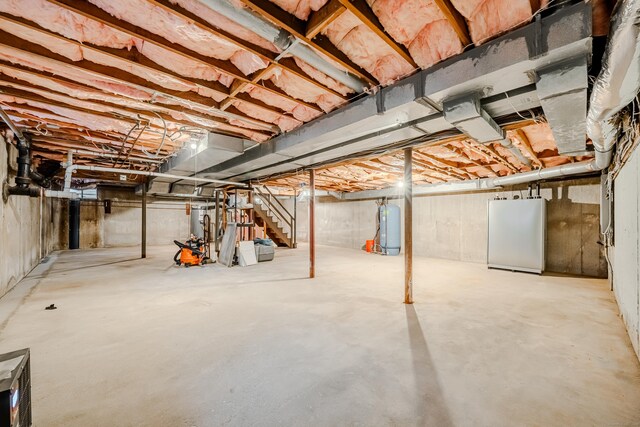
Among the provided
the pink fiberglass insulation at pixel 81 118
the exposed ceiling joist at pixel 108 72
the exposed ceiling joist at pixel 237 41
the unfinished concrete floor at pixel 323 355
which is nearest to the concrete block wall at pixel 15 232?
the unfinished concrete floor at pixel 323 355

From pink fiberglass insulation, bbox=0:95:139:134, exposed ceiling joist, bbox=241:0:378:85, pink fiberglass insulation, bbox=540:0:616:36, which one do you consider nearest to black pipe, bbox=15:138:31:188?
pink fiberglass insulation, bbox=0:95:139:134

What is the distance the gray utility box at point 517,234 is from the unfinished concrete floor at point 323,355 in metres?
1.08

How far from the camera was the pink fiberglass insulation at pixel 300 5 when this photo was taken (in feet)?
5.21

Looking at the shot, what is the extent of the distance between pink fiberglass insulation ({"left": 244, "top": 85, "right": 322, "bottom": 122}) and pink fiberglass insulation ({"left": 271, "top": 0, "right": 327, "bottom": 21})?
37.7 inches

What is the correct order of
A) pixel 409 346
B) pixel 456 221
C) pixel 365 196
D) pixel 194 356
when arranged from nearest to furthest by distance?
pixel 194 356 → pixel 409 346 → pixel 456 221 → pixel 365 196

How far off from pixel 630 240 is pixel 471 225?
476cm

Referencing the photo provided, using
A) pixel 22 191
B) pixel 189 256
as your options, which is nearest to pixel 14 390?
pixel 22 191

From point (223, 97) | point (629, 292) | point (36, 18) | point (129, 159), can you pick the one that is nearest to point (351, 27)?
point (223, 97)

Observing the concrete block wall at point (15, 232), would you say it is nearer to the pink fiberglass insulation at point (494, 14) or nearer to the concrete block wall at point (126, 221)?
the concrete block wall at point (126, 221)

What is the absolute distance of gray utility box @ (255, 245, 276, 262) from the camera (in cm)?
673

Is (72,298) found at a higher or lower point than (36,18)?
lower

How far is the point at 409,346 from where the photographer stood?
7.59ft

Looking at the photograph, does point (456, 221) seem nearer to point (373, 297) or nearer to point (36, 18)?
point (373, 297)

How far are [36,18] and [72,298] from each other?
3.54 metres
